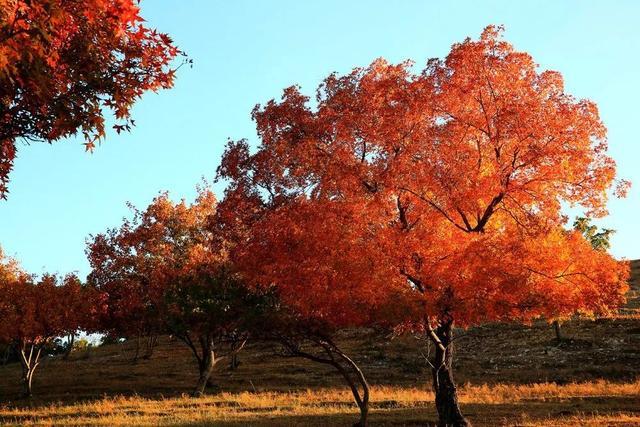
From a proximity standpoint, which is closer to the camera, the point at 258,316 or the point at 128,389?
the point at 258,316

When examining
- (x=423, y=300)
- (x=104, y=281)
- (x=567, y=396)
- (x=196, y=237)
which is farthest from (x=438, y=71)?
(x=104, y=281)

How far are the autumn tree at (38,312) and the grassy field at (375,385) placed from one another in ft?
14.0

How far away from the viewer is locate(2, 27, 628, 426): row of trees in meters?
18.5

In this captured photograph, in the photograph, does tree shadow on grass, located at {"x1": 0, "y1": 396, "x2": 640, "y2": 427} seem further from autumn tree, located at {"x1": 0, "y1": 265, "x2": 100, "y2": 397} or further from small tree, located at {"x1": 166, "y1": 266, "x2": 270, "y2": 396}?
autumn tree, located at {"x1": 0, "y1": 265, "x2": 100, "y2": 397}

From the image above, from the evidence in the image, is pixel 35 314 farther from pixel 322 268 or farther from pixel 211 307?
pixel 322 268

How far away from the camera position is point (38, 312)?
44.3m

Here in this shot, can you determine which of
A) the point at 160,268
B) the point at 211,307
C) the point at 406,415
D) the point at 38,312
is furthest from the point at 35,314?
the point at 406,415

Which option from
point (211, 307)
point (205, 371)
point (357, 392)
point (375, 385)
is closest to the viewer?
point (357, 392)

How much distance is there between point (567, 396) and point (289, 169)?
66.2ft

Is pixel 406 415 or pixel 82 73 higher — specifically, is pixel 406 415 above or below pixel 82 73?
below

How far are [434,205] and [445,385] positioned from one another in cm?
706

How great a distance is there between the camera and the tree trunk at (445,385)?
2103cm

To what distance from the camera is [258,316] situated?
2373 centimetres

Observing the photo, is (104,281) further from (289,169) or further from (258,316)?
(289,169)
